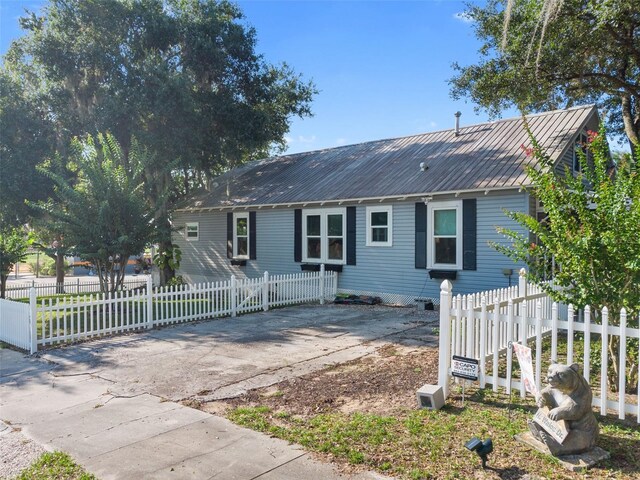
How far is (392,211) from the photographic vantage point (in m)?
13.4

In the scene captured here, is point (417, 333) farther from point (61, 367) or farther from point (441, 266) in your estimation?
point (61, 367)

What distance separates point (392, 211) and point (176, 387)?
869 cm

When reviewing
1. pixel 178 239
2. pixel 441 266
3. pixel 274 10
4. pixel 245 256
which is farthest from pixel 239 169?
pixel 441 266

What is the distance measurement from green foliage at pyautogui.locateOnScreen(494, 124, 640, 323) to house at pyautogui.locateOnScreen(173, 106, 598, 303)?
5496 millimetres

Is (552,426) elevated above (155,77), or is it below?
below

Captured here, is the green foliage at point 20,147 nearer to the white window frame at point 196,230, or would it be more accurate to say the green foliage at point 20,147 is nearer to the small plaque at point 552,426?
the white window frame at point 196,230

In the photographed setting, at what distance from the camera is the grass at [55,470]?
3.73 meters

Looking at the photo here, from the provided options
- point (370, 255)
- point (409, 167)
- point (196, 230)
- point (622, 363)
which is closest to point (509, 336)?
point (622, 363)

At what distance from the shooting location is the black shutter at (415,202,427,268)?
12.7m

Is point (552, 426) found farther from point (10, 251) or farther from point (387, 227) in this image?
point (10, 251)

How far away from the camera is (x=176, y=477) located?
3.68 m

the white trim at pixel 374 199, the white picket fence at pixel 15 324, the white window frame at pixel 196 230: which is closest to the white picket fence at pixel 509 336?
the white trim at pixel 374 199

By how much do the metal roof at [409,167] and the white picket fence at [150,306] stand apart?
9.57 feet

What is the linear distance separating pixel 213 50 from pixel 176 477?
55.0ft
